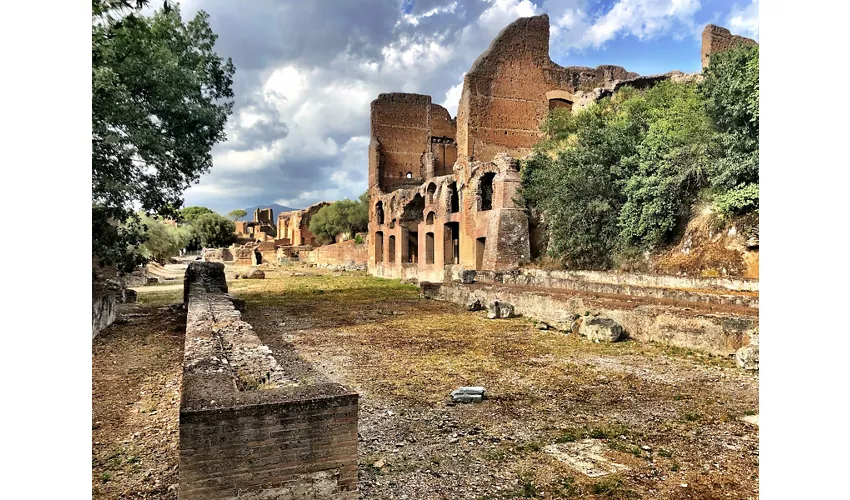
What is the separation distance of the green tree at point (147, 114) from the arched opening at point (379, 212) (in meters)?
20.1

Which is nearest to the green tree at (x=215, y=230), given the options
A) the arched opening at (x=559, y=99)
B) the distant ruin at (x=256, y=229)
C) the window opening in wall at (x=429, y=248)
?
the distant ruin at (x=256, y=229)

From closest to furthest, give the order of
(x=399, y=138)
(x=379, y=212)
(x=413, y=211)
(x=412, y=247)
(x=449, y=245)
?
(x=449, y=245) → (x=413, y=211) → (x=412, y=247) → (x=379, y=212) → (x=399, y=138)

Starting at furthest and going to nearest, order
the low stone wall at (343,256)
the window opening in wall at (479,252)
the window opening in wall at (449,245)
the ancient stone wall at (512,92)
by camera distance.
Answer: the low stone wall at (343,256) < the ancient stone wall at (512,92) < the window opening in wall at (449,245) < the window opening in wall at (479,252)

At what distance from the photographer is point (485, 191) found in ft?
73.0

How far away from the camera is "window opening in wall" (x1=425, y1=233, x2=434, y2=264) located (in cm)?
2500

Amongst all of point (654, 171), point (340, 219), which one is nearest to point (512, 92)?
point (654, 171)

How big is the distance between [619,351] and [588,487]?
5047 millimetres

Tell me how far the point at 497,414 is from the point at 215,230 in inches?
2523

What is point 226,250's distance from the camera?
50219 millimetres

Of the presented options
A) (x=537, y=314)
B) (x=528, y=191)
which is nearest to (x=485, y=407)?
(x=537, y=314)

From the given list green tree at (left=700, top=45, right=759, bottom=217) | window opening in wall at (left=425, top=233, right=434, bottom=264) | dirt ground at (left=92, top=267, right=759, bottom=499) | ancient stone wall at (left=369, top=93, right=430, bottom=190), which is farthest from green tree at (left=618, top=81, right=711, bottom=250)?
ancient stone wall at (left=369, top=93, right=430, bottom=190)

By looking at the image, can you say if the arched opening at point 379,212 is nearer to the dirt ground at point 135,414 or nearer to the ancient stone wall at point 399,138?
the ancient stone wall at point 399,138

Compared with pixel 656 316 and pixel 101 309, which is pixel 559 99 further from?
pixel 101 309

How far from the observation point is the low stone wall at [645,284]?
954 cm
